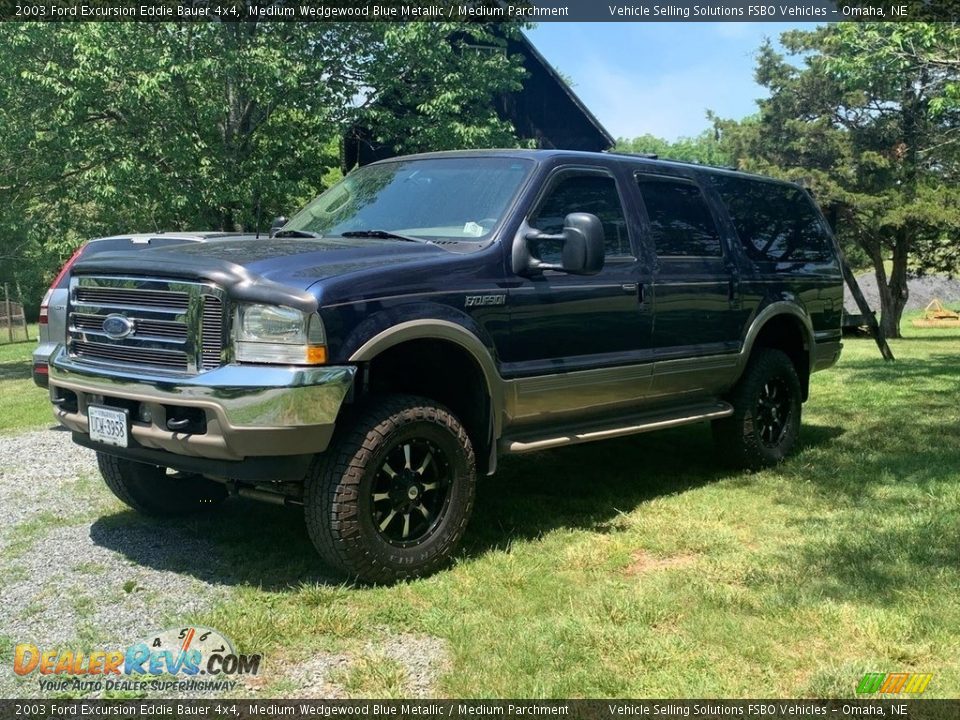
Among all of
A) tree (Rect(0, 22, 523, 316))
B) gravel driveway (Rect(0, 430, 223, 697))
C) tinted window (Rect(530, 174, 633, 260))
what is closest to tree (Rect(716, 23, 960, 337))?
tree (Rect(0, 22, 523, 316))

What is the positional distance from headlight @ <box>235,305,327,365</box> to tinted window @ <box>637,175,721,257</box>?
2.68 metres

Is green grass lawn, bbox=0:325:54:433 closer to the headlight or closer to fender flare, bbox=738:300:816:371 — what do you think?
the headlight

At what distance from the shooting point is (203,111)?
58.5 ft

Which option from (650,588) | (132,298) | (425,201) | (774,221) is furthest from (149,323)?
(774,221)

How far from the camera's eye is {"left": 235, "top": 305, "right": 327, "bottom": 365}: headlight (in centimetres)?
399

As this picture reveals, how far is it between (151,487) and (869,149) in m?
28.6

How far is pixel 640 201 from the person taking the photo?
5.87m

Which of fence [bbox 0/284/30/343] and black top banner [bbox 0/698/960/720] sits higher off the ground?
black top banner [bbox 0/698/960/720]

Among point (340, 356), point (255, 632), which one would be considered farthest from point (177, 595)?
point (340, 356)

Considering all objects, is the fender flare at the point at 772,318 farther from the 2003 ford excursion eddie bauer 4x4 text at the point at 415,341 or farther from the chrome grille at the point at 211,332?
the chrome grille at the point at 211,332

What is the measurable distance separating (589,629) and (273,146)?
16.8 meters

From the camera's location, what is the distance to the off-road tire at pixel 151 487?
5340 millimetres

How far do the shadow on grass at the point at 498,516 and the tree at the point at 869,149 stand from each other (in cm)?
1477

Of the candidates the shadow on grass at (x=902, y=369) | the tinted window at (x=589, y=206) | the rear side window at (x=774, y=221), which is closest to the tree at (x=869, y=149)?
the shadow on grass at (x=902, y=369)
